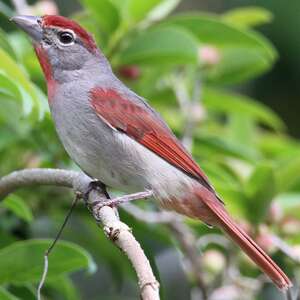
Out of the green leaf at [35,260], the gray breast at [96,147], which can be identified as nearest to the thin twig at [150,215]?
the gray breast at [96,147]

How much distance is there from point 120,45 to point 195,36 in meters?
0.31

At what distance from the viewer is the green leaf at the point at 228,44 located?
3615 millimetres

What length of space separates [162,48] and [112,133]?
489mm

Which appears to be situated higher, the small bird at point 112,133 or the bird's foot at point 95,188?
the small bird at point 112,133

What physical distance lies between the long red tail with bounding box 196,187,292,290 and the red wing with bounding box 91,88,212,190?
1.9 inches

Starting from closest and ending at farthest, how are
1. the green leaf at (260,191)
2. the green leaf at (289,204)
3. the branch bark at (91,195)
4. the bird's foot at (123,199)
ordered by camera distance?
the branch bark at (91,195), the bird's foot at (123,199), the green leaf at (260,191), the green leaf at (289,204)

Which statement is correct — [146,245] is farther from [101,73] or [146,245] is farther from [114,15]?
[114,15]

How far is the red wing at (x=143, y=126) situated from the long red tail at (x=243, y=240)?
47 mm

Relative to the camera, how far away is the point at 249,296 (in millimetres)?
3518

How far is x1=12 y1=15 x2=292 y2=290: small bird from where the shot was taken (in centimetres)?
302

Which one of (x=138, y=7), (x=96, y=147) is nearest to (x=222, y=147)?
(x=138, y=7)

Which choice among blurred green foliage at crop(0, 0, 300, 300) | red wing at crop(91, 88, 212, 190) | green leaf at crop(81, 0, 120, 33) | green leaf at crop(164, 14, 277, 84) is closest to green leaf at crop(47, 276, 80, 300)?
blurred green foliage at crop(0, 0, 300, 300)

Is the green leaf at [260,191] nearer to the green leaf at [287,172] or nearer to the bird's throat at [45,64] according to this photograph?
A: the green leaf at [287,172]

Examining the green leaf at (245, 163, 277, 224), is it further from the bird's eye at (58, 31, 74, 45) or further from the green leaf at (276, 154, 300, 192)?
the bird's eye at (58, 31, 74, 45)
